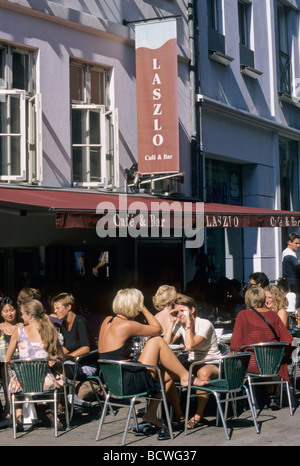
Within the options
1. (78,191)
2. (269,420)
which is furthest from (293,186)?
(269,420)

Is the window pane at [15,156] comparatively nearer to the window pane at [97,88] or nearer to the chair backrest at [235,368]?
the window pane at [97,88]

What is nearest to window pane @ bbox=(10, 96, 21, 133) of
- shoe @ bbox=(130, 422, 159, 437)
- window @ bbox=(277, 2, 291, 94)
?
shoe @ bbox=(130, 422, 159, 437)

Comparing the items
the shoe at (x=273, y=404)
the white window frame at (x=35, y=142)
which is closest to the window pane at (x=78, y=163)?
the white window frame at (x=35, y=142)

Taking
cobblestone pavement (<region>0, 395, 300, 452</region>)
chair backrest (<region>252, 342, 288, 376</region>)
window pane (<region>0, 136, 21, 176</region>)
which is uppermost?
window pane (<region>0, 136, 21, 176</region>)

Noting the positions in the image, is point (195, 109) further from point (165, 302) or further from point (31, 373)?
point (31, 373)

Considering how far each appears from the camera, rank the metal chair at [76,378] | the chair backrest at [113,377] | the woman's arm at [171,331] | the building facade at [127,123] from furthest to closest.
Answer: the building facade at [127,123] < the woman's arm at [171,331] < the metal chair at [76,378] < the chair backrest at [113,377]

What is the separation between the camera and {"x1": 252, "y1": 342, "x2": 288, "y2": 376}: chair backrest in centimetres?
841

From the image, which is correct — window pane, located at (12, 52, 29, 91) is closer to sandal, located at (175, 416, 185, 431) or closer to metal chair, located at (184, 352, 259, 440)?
metal chair, located at (184, 352, 259, 440)

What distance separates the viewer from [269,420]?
8219mm

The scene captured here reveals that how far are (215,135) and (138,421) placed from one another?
9168mm

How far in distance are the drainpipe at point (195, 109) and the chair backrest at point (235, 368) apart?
7742 millimetres

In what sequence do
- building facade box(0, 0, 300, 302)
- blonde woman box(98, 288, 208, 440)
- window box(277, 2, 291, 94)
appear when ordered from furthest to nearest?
window box(277, 2, 291, 94) → building facade box(0, 0, 300, 302) → blonde woman box(98, 288, 208, 440)

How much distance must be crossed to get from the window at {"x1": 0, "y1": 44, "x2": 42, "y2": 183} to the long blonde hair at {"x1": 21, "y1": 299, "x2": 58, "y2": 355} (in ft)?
13.1

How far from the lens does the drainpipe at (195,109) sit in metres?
15.3
